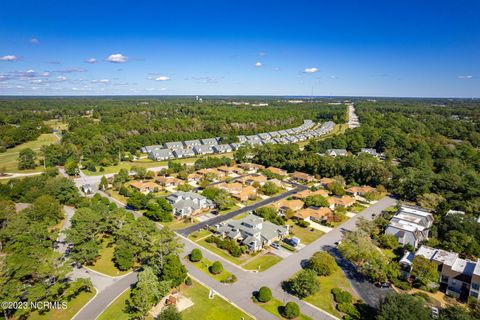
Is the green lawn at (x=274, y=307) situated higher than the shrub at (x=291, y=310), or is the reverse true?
the shrub at (x=291, y=310)

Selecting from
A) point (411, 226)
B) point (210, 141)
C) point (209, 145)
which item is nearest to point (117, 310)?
point (411, 226)

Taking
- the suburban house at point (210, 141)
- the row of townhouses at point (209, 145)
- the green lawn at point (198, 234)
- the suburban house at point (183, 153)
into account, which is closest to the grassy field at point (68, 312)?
the green lawn at point (198, 234)

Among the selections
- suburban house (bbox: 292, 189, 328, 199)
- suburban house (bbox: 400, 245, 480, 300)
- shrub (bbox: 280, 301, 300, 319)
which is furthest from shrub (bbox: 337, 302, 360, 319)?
suburban house (bbox: 292, 189, 328, 199)

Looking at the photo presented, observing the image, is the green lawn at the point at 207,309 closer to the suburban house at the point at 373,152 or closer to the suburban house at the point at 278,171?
the suburban house at the point at 278,171

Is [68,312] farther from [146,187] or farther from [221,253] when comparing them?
[146,187]

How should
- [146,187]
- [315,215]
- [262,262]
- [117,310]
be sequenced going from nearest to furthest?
[117,310] → [262,262] → [315,215] → [146,187]

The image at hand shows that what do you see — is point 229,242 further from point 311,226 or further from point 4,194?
point 4,194

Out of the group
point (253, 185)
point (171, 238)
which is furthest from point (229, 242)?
point (253, 185)
